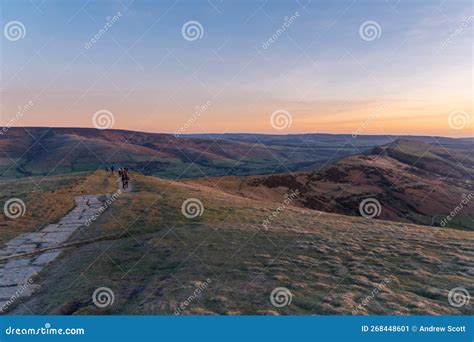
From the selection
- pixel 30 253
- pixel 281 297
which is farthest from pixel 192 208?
pixel 281 297

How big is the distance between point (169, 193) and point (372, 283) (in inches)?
895

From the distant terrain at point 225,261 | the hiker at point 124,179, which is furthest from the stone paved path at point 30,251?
the hiker at point 124,179

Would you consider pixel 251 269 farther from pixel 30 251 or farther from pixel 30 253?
pixel 30 251

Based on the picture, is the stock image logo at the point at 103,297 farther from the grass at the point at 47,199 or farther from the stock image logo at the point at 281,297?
the grass at the point at 47,199

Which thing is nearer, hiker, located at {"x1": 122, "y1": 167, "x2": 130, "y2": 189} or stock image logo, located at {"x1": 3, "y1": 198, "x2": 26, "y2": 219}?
stock image logo, located at {"x1": 3, "y1": 198, "x2": 26, "y2": 219}

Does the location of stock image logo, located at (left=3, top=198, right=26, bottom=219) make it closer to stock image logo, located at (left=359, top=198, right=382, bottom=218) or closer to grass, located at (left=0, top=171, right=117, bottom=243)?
grass, located at (left=0, top=171, right=117, bottom=243)

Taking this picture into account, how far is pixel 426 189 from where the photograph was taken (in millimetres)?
71125

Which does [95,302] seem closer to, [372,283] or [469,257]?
[372,283]

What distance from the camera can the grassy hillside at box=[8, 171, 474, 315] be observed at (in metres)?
11.4

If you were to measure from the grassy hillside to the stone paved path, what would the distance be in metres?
0.66

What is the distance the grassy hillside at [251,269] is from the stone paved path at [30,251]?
66 cm

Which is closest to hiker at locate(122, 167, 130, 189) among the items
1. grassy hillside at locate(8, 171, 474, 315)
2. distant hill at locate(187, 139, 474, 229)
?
grassy hillside at locate(8, 171, 474, 315)

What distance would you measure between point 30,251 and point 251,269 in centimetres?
1117

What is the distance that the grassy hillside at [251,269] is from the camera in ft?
37.2
